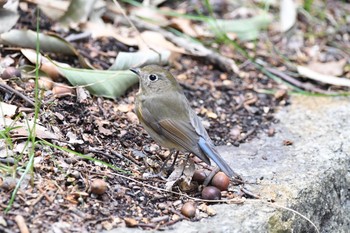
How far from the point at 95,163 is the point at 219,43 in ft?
8.52

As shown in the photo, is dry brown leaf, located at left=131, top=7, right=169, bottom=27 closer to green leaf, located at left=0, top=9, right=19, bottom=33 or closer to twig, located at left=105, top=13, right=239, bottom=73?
twig, located at left=105, top=13, right=239, bottom=73

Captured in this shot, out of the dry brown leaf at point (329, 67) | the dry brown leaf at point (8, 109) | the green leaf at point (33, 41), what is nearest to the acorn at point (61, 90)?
the dry brown leaf at point (8, 109)

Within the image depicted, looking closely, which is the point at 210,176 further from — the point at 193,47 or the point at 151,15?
the point at 151,15

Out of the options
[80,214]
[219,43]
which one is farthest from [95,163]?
[219,43]

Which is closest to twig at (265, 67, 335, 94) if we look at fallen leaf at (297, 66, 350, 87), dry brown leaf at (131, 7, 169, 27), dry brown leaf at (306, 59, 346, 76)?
fallen leaf at (297, 66, 350, 87)

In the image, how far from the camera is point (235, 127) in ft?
15.3

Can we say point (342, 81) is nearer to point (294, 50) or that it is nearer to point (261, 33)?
point (294, 50)

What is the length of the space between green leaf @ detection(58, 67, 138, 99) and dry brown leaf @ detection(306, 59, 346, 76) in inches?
71.1

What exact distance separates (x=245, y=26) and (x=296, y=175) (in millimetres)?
2539

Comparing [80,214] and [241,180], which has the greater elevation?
[80,214]

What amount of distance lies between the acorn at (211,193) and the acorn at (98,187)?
0.59 m

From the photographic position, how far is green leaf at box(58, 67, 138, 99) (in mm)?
4387

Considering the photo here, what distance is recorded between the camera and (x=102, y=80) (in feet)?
14.7

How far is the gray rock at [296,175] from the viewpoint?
340cm
